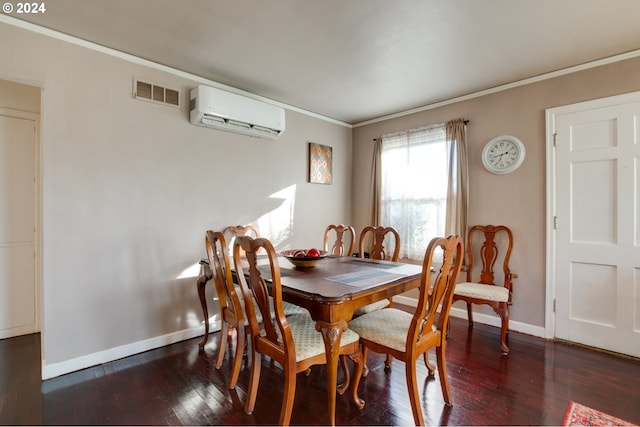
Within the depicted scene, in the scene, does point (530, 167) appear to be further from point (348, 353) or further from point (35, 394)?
point (35, 394)

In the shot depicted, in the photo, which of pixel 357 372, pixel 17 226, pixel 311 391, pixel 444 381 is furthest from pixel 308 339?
pixel 17 226

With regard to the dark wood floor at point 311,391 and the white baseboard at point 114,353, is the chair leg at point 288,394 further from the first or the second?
the white baseboard at point 114,353

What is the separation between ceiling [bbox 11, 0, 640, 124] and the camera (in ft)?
6.53

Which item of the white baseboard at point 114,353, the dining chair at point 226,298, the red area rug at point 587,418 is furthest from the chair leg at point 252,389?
the red area rug at point 587,418

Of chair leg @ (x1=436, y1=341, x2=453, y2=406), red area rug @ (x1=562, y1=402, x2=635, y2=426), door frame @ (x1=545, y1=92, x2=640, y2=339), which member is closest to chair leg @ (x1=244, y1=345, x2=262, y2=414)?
chair leg @ (x1=436, y1=341, x2=453, y2=406)

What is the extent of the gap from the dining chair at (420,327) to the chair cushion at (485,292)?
1.12 m

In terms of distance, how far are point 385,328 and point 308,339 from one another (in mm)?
480

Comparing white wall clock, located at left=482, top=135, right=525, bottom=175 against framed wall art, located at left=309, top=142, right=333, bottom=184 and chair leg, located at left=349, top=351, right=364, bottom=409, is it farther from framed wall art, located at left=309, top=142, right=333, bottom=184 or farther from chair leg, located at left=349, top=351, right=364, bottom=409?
chair leg, located at left=349, top=351, right=364, bottom=409

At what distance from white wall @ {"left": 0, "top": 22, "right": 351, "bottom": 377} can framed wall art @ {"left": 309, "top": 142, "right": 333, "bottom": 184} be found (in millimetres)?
918

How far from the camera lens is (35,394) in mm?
1979

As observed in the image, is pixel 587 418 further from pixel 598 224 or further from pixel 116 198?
pixel 116 198

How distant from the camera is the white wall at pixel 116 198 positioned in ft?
7.34

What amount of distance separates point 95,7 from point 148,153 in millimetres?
1074

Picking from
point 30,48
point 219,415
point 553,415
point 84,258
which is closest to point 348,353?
point 219,415
